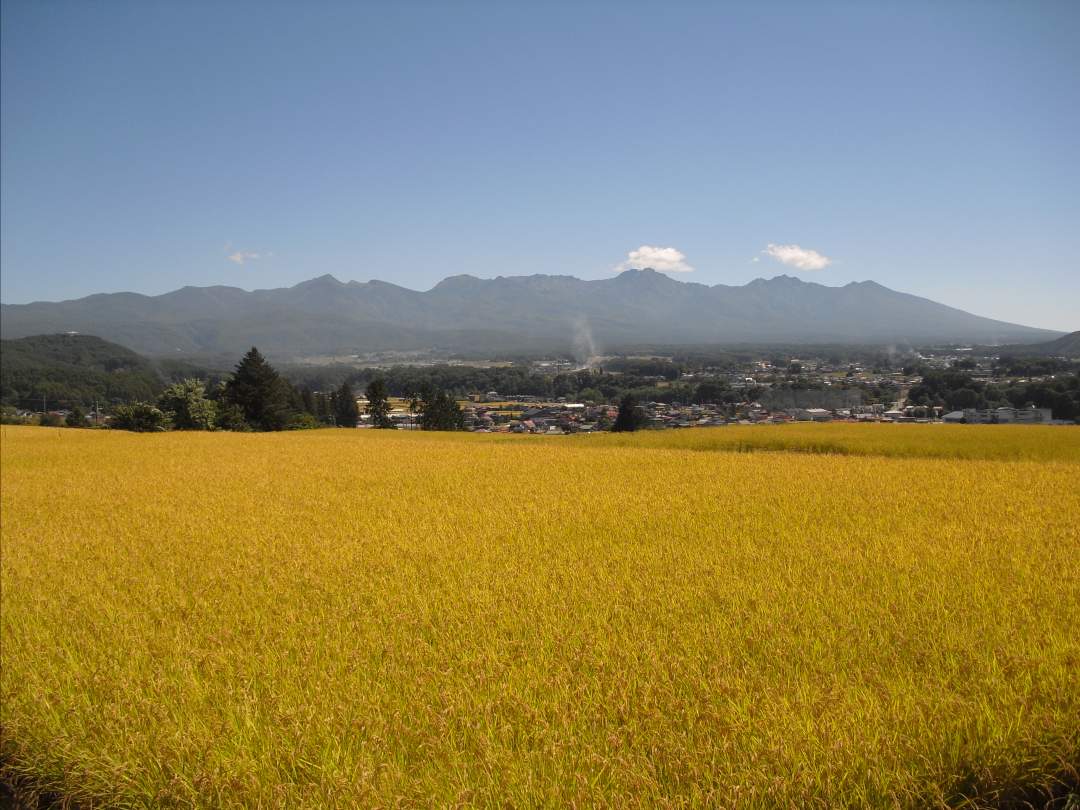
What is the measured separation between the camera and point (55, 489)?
14.8 meters

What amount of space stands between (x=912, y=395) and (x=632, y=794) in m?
49.5

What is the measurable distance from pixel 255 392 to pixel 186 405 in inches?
323

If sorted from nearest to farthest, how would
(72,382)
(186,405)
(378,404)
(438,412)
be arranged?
(186,405), (438,412), (72,382), (378,404)

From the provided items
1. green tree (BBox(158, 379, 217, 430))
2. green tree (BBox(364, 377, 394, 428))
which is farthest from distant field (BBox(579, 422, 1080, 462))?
green tree (BBox(364, 377, 394, 428))

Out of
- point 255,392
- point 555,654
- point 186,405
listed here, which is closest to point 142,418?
point 186,405

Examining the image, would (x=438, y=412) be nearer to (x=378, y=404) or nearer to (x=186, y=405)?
(x=378, y=404)

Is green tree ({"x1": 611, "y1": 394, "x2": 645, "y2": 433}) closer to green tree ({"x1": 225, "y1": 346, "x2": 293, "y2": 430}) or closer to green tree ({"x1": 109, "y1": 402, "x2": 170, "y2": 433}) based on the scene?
green tree ({"x1": 225, "y1": 346, "x2": 293, "y2": 430})

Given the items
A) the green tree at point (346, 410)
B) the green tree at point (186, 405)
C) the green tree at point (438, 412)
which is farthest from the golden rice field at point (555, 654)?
the green tree at point (346, 410)

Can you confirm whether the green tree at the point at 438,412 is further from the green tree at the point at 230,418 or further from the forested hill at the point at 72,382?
the forested hill at the point at 72,382

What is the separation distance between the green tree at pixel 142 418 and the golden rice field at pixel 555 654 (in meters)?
29.0

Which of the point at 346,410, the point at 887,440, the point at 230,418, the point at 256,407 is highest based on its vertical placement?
the point at 887,440

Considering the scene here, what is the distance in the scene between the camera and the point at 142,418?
37125mm

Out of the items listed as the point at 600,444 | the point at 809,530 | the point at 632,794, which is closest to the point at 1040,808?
the point at 632,794

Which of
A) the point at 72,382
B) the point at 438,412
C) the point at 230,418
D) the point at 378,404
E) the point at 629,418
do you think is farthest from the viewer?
the point at 378,404
